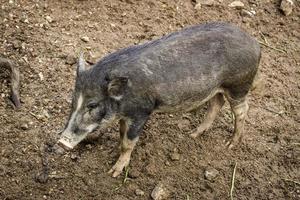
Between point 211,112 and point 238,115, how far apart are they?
315mm

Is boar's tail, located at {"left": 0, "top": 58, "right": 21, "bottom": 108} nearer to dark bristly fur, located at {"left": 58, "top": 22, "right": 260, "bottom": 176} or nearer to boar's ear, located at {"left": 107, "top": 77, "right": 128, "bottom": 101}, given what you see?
dark bristly fur, located at {"left": 58, "top": 22, "right": 260, "bottom": 176}

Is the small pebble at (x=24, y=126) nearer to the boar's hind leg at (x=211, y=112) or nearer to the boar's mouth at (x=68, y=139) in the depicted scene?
the boar's mouth at (x=68, y=139)

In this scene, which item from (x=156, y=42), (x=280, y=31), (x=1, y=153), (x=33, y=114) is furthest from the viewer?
(x=280, y=31)

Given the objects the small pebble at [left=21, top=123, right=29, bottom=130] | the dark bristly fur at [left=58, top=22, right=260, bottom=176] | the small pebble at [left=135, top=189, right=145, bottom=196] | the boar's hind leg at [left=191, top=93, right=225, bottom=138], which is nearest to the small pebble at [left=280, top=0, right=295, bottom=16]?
the boar's hind leg at [left=191, top=93, right=225, bottom=138]

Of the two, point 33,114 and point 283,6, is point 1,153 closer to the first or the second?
point 33,114

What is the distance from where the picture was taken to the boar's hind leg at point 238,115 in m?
5.22

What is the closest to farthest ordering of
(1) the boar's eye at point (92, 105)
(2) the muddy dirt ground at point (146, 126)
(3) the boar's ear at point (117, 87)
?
(3) the boar's ear at point (117, 87)
(1) the boar's eye at point (92, 105)
(2) the muddy dirt ground at point (146, 126)

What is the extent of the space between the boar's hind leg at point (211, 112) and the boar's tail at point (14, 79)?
1.82 meters

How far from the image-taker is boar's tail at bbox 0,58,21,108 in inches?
218

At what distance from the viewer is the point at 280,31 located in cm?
698

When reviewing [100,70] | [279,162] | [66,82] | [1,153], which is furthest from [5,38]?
[279,162]

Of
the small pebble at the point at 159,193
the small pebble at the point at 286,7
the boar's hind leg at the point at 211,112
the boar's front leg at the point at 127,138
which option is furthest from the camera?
the small pebble at the point at 286,7

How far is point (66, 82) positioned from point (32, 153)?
3.26 feet

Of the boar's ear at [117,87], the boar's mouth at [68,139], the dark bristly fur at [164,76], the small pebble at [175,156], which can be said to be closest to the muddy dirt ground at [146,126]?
the small pebble at [175,156]
